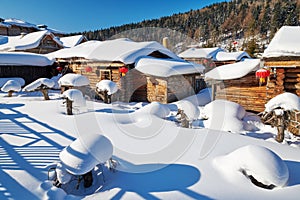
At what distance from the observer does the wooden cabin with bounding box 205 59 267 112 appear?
909 cm

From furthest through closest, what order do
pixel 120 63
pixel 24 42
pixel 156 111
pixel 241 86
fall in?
pixel 24 42 → pixel 120 63 → pixel 241 86 → pixel 156 111

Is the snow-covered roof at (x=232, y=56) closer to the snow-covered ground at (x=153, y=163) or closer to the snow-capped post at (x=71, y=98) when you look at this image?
the snow-covered ground at (x=153, y=163)

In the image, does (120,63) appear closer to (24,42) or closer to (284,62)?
(284,62)

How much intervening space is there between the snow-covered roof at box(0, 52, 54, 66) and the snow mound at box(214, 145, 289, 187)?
646 inches

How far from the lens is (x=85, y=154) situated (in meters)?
3.11

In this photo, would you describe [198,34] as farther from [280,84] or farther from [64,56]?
[280,84]

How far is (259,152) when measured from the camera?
3.06 meters

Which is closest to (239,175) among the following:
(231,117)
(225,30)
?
(231,117)

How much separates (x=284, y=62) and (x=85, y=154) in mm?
7330

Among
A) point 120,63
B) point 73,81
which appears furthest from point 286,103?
point 73,81

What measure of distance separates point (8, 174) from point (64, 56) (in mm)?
12738

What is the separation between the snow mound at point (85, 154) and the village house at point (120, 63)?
8.28 metres

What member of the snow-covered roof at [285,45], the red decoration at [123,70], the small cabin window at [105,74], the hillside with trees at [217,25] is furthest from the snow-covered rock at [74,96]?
the hillside with trees at [217,25]

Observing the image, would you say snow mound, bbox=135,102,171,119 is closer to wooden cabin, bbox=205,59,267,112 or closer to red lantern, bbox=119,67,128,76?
wooden cabin, bbox=205,59,267,112
